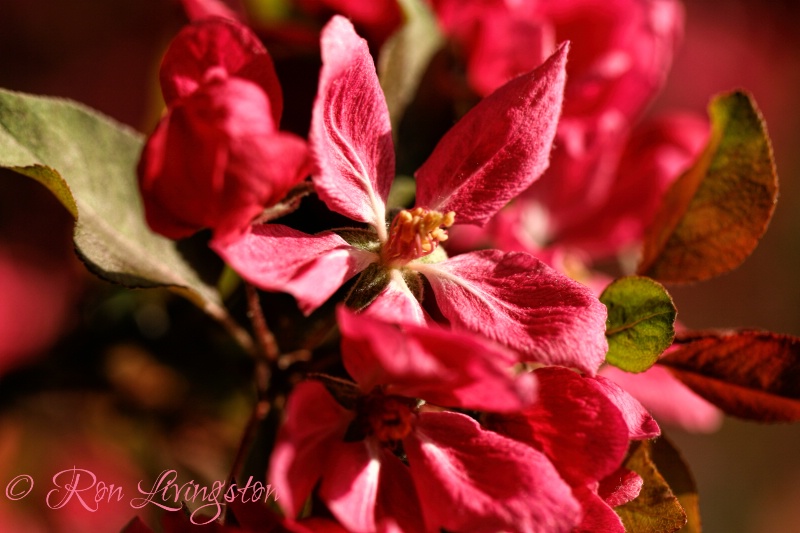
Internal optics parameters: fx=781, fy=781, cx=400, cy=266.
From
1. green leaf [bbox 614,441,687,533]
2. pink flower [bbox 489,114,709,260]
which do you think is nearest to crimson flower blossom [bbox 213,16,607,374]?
green leaf [bbox 614,441,687,533]

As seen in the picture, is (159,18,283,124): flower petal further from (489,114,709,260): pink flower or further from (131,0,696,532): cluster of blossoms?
(489,114,709,260): pink flower

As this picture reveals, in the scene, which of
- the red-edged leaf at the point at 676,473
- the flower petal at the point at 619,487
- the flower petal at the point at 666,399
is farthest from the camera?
the flower petal at the point at 666,399

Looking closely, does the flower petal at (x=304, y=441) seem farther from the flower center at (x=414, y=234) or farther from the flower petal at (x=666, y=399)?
the flower petal at (x=666, y=399)

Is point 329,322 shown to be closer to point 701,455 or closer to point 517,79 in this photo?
point 517,79

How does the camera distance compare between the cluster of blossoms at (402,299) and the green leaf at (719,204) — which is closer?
the cluster of blossoms at (402,299)

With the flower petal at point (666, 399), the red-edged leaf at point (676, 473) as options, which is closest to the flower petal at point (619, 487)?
the red-edged leaf at point (676, 473)

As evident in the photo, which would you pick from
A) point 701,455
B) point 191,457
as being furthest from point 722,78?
point 191,457
